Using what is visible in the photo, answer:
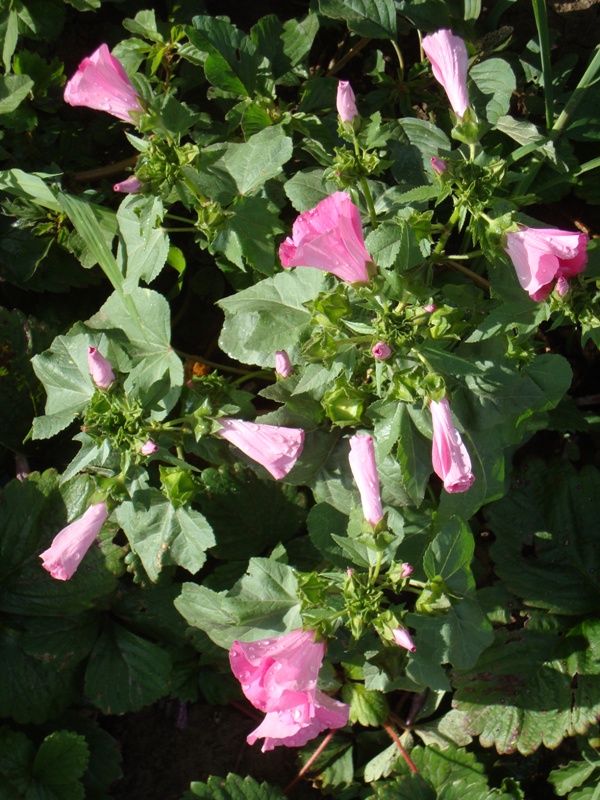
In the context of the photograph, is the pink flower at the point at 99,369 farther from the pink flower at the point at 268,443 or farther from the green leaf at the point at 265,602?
the green leaf at the point at 265,602

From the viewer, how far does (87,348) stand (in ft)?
7.22

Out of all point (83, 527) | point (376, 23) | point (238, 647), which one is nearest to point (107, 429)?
point (83, 527)

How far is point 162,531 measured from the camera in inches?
84.0

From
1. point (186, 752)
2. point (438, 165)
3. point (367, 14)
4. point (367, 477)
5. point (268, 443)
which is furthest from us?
point (186, 752)

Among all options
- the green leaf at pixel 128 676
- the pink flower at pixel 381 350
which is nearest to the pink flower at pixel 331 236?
the pink flower at pixel 381 350

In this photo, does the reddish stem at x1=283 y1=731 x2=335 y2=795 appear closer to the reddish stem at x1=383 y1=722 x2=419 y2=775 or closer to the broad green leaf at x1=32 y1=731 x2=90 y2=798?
the reddish stem at x1=383 y1=722 x2=419 y2=775

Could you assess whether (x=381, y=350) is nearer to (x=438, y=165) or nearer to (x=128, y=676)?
→ (x=438, y=165)

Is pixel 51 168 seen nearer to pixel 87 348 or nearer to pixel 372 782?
pixel 87 348

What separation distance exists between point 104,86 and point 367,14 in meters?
0.96

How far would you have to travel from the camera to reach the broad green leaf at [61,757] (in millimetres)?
2523

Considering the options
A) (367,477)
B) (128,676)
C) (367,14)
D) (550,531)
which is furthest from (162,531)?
(367,14)

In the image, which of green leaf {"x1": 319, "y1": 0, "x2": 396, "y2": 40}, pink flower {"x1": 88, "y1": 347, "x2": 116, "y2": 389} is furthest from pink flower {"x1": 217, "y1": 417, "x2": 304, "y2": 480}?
green leaf {"x1": 319, "y1": 0, "x2": 396, "y2": 40}

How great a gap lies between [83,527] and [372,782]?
139 centimetres

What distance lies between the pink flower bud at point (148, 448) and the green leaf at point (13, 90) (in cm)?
130
